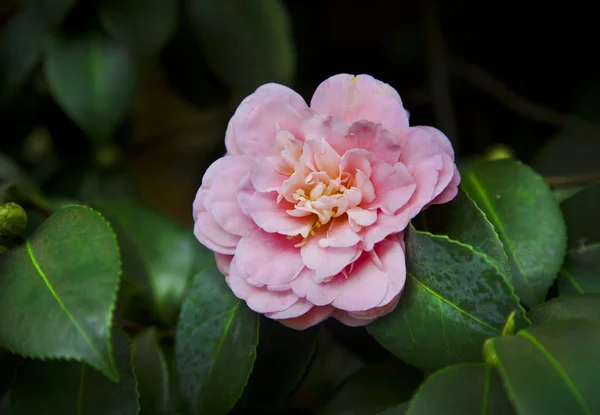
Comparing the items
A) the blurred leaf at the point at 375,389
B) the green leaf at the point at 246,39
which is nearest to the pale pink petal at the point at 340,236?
the blurred leaf at the point at 375,389

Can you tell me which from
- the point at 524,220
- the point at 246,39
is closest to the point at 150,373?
the point at 524,220

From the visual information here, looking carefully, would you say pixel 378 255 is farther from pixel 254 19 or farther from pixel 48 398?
pixel 254 19

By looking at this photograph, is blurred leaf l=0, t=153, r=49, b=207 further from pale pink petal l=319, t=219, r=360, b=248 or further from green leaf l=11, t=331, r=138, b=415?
pale pink petal l=319, t=219, r=360, b=248

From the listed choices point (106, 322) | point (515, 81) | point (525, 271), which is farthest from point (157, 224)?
point (515, 81)

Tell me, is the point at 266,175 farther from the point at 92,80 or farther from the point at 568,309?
the point at 92,80

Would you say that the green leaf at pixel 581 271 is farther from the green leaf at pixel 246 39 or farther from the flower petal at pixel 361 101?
the green leaf at pixel 246 39
